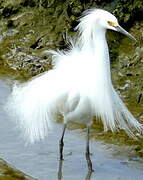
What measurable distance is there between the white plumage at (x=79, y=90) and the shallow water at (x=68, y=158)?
285 mm

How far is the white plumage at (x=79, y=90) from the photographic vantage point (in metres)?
6.84

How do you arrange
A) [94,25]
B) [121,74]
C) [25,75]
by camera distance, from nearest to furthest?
[94,25] < [121,74] < [25,75]

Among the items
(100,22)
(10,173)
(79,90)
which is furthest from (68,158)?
(100,22)

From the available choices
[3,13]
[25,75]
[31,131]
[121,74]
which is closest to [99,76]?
[31,131]

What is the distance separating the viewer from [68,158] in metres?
7.27

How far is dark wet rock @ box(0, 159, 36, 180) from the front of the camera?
5877 mm

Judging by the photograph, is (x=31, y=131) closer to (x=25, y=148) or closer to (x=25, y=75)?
(x=25, y=148)

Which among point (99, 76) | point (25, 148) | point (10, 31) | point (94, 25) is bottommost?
point (25, 148)

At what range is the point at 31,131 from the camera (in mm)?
7035

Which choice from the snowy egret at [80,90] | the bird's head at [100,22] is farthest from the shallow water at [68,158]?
the bird's head at [100,22]

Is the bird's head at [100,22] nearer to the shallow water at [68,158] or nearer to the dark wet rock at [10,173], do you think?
the shallow water at [68,158]

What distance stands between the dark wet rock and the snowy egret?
0.82 metres

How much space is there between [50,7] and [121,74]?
308 cm

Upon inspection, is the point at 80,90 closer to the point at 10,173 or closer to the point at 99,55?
the point at 99,55
